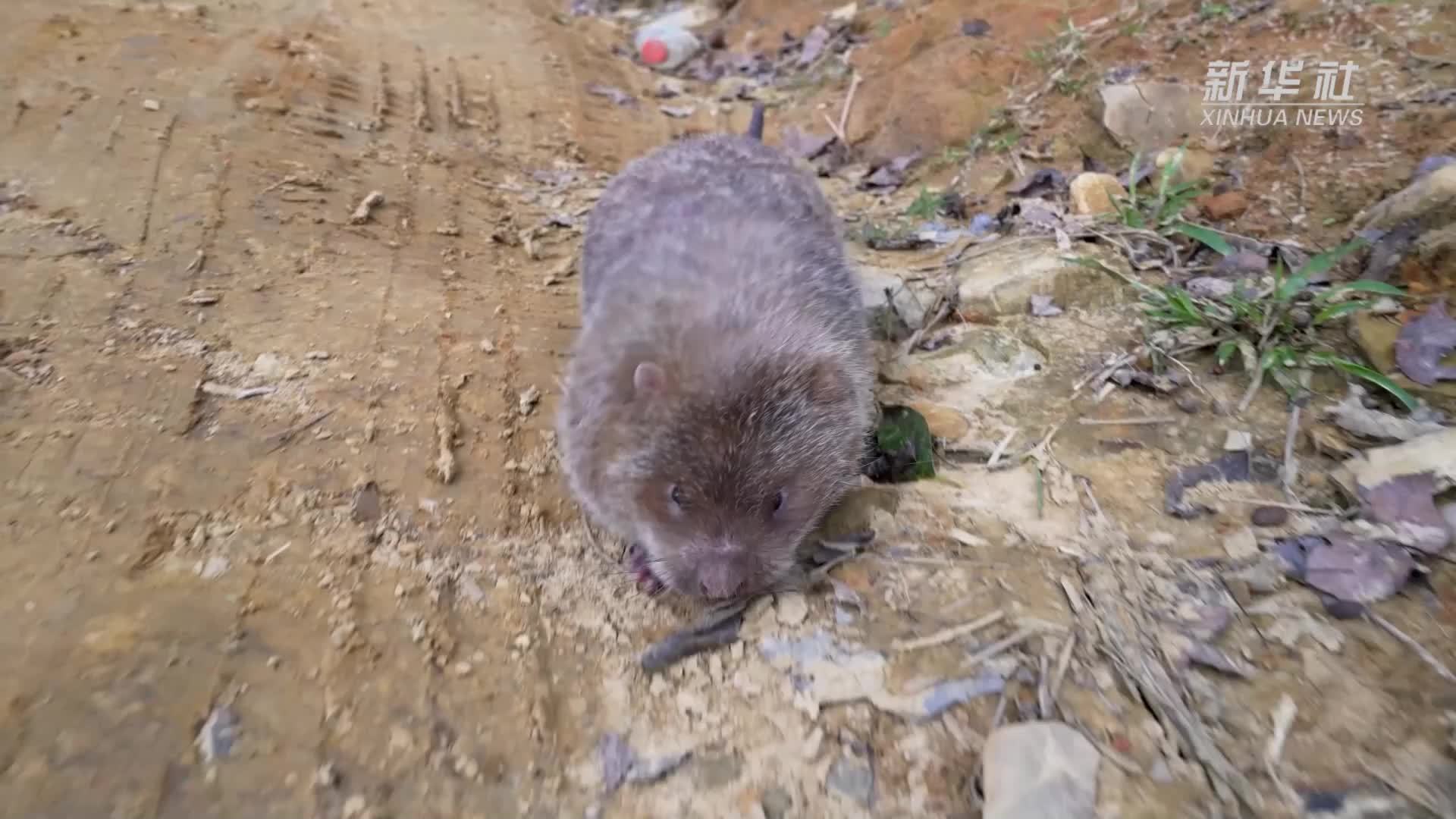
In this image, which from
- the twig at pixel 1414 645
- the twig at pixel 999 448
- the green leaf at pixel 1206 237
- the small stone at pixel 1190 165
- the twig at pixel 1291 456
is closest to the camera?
the twig at pixel 1414 645

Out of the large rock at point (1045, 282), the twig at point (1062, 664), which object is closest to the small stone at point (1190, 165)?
the large rock at point (1045, 282)

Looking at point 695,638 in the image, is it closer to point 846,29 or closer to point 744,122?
point 744,122

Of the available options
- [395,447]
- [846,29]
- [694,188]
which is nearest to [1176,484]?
[694,188]

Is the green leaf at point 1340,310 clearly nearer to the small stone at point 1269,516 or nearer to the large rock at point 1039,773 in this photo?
the small stone at point 1269,516

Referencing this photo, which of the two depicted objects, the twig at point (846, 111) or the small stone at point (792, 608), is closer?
the small stone at point (792, 608)

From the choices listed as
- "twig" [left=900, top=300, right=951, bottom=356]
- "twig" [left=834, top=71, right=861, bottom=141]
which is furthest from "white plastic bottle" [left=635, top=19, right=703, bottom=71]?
"twig" [left=900, top=300, right=951, bottom=356]

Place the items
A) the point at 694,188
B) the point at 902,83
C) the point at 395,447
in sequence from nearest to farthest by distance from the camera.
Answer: the point at 395,447 < the point at 694,188 < the point at 902,83
